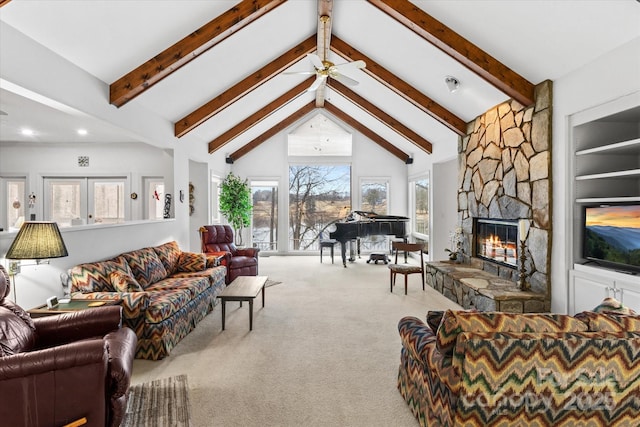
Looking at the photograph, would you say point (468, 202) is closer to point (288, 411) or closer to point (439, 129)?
point (439, 129)

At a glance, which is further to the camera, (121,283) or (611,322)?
(121,283)

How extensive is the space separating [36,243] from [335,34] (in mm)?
4749

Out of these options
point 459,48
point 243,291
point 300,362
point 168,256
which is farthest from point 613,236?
point 168,256

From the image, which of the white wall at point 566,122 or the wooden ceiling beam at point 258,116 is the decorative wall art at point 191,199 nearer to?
the wooden ceiling beam at point 258,116

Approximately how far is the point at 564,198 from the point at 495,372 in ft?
10.0

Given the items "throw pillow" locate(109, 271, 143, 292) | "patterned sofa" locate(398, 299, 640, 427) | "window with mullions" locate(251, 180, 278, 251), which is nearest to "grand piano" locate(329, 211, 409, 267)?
"window with mullions" locate(251, 180, 278, 251)

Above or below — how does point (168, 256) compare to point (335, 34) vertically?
below

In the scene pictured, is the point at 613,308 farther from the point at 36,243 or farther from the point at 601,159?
the point at 36,243

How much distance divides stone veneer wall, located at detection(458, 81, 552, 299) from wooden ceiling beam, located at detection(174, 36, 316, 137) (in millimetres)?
3038

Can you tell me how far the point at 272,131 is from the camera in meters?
9.13

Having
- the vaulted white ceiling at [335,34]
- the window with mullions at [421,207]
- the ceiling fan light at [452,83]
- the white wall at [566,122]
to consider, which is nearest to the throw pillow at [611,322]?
the white wall at [566,122]

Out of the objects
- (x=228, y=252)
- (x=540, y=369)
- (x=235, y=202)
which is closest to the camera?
(x=540, y=369)

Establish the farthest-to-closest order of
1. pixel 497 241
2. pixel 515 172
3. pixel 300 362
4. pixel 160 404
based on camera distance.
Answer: pixel 497 241, pixel 515 172, pixel 300 362, pixel 160 404

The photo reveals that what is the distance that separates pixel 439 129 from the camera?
22.6ft
